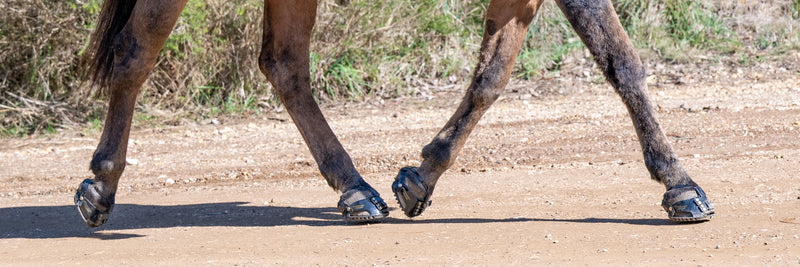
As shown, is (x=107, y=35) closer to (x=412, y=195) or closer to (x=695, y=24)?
(x=412, y=195)

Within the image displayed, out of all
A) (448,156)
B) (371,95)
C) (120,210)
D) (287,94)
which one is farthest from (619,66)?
(371,95)

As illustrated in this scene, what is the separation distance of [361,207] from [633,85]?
4.06 feet

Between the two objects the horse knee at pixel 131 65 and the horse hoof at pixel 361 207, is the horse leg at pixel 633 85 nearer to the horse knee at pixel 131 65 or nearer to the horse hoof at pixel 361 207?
the horse hoof at pixel 361 207

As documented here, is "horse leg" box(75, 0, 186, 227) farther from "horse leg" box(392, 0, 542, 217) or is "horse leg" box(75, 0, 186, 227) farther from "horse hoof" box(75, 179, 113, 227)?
"horse leg" box(392, 0, 542, 217)

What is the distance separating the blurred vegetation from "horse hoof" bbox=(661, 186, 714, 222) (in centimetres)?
477

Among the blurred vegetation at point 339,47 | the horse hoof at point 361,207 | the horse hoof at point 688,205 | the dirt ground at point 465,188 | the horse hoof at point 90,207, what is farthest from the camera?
the blurred vegetation at point 339,47

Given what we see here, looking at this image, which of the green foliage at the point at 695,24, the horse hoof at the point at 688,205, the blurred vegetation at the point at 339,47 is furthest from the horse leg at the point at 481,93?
the green foliage at the point at 695,24

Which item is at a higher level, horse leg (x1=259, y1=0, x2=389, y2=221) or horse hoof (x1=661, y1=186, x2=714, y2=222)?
horse leg (x1=259, y1=0, x2=389, y2=221)

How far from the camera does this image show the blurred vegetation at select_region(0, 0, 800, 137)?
25.2ft

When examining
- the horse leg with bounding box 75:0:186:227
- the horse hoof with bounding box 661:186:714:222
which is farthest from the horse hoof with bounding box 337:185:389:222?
the horse hoof with bounding box 661:186:714:222

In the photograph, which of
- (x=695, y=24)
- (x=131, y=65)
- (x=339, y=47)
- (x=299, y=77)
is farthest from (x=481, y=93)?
Answer: (x=695, y=24)

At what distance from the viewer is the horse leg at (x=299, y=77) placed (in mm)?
4141

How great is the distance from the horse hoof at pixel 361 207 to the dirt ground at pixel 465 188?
7cm

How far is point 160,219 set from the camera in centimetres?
429
